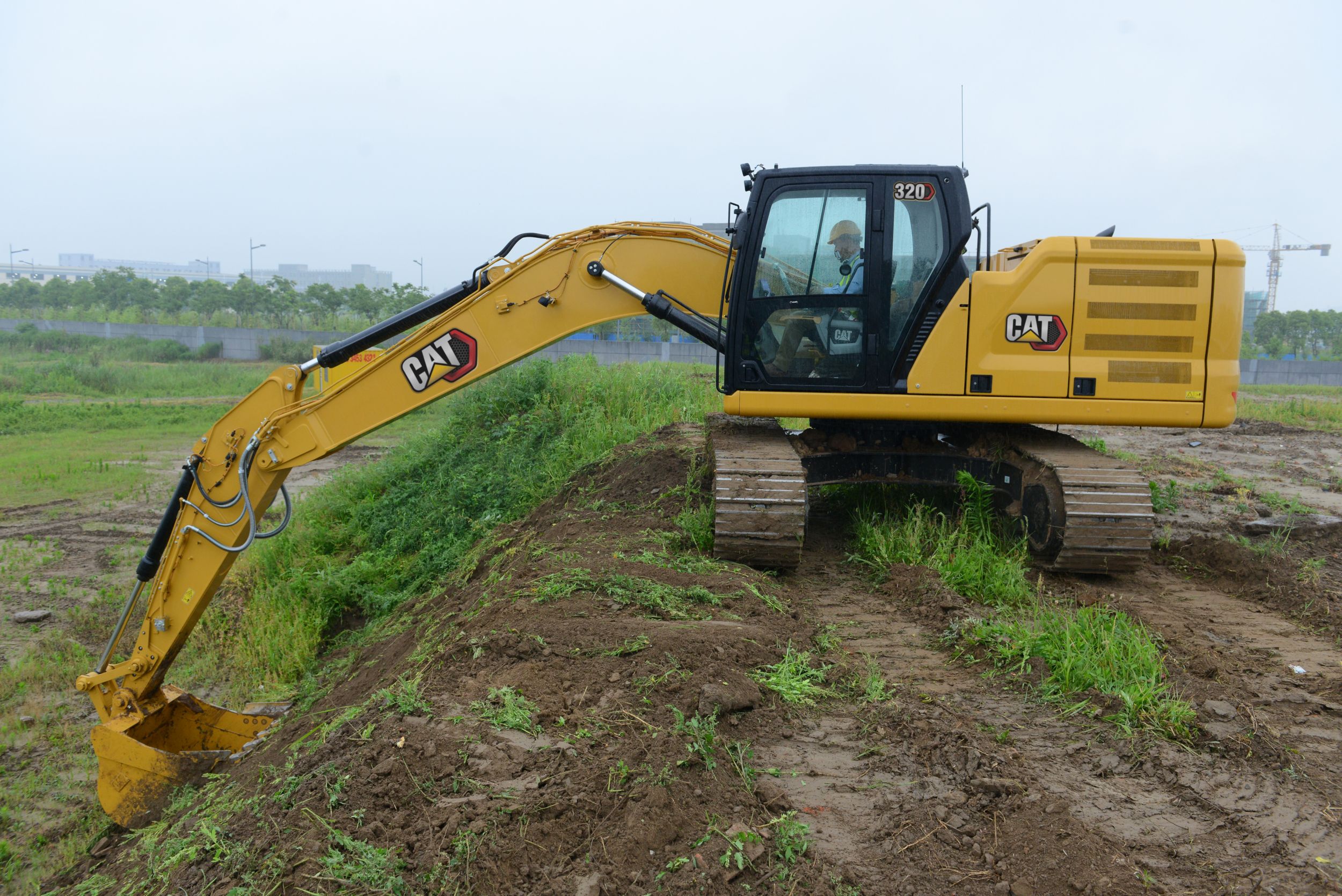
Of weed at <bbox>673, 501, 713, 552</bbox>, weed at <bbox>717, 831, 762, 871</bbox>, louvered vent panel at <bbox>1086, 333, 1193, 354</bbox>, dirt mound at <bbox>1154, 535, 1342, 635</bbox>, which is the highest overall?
louvered vent panel at <bbox>1086, 333, 1193, 354</bbox>

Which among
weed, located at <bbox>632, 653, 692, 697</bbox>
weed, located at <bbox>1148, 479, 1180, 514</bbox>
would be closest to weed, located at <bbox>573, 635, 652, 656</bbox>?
weed, located at <bbox>632, 653, 692, 697</bbox>

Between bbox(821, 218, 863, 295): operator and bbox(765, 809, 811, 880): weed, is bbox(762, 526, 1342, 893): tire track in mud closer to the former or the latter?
bbox(765, 809, 811, 880): weed

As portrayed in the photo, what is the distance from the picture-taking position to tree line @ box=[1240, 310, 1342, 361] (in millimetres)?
40656

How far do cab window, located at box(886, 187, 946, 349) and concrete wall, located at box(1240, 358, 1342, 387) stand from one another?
32.2 meters

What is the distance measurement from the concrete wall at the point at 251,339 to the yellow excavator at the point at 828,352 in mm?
22889

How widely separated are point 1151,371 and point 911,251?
1675 millimetres

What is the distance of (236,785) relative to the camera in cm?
402

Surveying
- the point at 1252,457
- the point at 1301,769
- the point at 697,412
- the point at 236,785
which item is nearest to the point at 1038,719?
the point at 1301,769

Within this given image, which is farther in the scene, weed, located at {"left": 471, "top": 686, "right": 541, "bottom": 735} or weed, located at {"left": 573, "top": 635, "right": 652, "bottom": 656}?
weed, located at {"left": 573, "top": 635, "right": 652, "bottom": 656}

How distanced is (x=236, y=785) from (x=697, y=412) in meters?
6.85

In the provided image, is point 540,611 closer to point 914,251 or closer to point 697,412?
point 914,251

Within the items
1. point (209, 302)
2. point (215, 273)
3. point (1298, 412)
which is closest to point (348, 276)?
point (215, 273)

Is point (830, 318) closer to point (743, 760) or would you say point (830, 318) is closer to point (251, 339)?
point (743, 760)

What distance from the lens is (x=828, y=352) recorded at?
5770 mm
